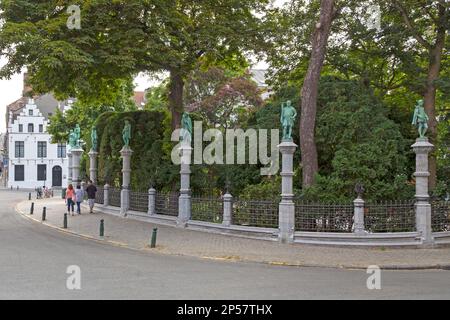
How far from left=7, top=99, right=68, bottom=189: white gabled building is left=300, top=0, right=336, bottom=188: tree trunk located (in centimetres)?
5617

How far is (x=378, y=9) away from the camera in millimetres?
22531

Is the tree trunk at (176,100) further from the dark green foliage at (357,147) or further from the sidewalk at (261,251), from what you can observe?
the dark green foliage at (357,147)

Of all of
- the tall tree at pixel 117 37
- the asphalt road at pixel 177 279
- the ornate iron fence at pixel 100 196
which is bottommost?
the asphalt road at pixel 177 279

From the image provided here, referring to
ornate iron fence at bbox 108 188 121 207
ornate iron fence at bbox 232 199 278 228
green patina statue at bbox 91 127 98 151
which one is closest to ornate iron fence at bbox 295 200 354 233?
ornate iron fence at bbox 232 199 278 228

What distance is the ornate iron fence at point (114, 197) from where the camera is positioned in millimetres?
26825

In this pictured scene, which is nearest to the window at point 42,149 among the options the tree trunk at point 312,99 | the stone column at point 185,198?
the stone column at point 185,198

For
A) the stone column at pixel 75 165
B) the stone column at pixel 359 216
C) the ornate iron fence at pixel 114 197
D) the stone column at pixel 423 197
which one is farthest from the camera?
the stone column at pixel 75 165

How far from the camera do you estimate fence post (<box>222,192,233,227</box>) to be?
18953 mm

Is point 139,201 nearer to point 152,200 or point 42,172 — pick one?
point 152,200

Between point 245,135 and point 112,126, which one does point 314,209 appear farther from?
point 112,126

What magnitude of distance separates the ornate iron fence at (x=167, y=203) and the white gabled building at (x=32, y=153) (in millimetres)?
50537

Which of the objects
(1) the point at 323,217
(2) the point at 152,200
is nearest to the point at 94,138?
(2) the point at 152,200

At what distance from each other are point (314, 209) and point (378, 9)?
35.8ft

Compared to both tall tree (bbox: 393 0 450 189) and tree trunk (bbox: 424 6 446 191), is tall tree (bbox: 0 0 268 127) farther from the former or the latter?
tree trunk (bbox: 424 6 446 191)
